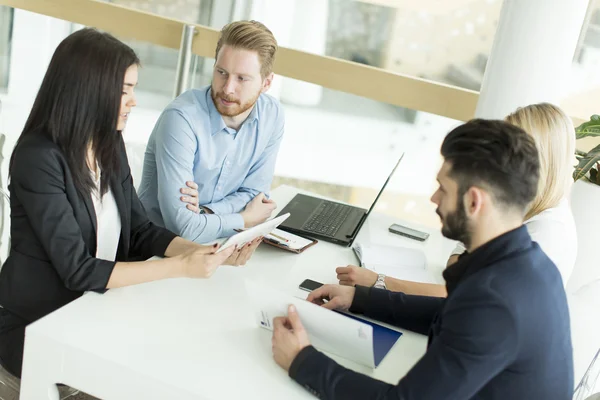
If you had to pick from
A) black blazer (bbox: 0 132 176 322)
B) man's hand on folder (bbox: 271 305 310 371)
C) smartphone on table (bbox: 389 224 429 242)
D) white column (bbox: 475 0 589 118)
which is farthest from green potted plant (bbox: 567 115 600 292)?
black blazer (bbox: 0 132 176 322)

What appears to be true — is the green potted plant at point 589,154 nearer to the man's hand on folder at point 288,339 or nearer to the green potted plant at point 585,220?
the green potted plant at point 585,220

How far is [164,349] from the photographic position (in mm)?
1517

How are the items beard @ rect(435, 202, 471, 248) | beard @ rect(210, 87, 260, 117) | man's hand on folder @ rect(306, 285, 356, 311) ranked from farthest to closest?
beard @ rect(210, 87, 260, 117) → man's hand on folder @ rect(306, 285, 356, 311) → beard @ rect(435, 202, 471, 248)

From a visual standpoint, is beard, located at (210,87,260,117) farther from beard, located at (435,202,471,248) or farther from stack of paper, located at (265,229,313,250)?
beard, located at (435,202,471,248)

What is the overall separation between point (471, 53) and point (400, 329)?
2511 mm

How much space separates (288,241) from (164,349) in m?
0.78

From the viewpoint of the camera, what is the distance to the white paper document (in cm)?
147

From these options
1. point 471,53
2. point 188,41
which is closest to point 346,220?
point 188,41

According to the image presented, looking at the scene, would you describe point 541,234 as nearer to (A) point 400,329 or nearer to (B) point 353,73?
(A) point 400,329

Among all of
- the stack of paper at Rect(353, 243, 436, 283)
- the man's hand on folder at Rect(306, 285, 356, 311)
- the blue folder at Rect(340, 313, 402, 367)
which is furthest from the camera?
the stack of paper at Rect(353, 243, 436, 283)

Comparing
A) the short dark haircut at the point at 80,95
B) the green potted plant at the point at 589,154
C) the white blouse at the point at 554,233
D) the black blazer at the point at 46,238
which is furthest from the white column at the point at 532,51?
the black blazer at the point at 46,238

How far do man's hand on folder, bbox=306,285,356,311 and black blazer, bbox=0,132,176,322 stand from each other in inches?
20.3

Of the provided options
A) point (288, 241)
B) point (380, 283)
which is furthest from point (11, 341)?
point (380, 283)

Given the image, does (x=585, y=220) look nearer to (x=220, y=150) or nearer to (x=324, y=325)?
(x=220, y=150)
